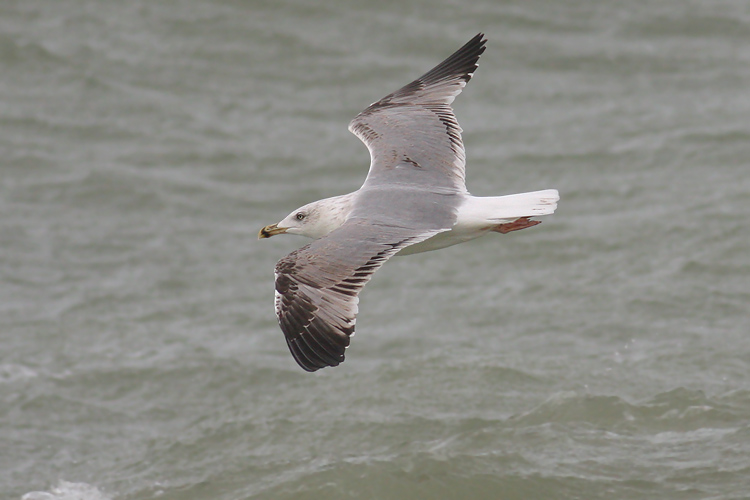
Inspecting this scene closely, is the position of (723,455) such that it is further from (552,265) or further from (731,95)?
(731,95)

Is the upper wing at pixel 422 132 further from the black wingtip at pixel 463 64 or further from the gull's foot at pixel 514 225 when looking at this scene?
the gull's foot at pixel 514 225

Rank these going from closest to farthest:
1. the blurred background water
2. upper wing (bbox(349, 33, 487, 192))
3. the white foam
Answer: upper wing (bbox(349, 33, 487, 192)) < the white foam < the blurred background water

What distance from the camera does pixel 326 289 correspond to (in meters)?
5.59

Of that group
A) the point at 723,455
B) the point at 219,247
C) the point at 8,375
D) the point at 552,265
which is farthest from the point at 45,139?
the point at 723,455

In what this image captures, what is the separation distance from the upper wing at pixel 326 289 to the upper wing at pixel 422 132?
3.73ft

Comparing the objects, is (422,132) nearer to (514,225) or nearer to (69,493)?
(514,225)

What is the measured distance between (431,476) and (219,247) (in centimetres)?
410

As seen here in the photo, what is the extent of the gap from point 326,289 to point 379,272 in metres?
4.74

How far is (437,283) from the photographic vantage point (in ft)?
33.1

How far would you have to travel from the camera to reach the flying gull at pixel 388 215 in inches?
218

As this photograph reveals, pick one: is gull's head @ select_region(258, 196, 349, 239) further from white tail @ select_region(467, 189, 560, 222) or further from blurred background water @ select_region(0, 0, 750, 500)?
blurred background water @ select_region(0, 0, 750, 500)

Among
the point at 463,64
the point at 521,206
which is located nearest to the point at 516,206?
the point at 521,206

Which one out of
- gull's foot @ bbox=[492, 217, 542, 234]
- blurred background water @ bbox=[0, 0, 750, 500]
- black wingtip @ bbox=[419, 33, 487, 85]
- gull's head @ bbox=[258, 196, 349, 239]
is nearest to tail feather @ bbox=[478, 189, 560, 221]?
gull's foot @ bbox=[492, 217, 542, 234]

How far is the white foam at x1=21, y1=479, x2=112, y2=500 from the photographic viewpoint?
7.52 meters
